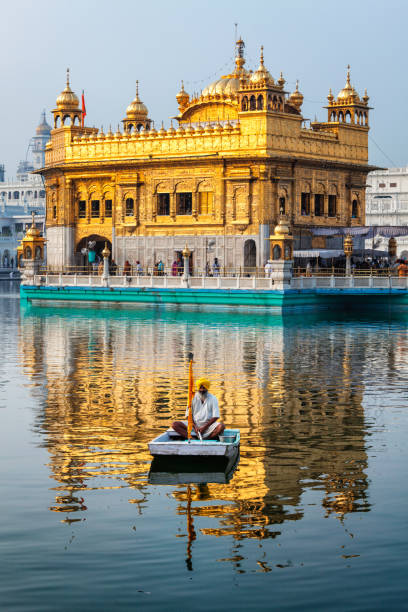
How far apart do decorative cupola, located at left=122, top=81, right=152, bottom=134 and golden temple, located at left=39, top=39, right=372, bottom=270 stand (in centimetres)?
7

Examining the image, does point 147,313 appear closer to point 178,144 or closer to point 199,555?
point 178,144

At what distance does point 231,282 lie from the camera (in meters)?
43.0

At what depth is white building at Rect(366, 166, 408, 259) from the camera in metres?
113

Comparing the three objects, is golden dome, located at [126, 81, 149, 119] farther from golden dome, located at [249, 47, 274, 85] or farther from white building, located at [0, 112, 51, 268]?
white building, located at [0, 112, 51, 268]

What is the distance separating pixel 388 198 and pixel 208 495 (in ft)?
348

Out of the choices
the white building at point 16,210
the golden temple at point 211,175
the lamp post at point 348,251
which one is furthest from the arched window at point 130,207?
the white building at point 16,210

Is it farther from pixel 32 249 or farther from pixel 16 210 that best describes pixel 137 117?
pixel 16 210

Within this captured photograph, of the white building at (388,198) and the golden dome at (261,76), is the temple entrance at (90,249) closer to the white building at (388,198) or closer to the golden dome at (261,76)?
the golden dome at (261,76)

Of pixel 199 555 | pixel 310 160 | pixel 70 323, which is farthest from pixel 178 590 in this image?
pixel 310 160

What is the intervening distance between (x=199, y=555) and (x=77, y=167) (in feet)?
151

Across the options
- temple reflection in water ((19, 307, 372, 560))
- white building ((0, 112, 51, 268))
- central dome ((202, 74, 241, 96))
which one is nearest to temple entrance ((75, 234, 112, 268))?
central dome ((202, 74, 241, 96))

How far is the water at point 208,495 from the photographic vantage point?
27.8ft

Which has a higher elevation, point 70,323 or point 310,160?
Result: point 310,160

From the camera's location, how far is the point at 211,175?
48.7 m
